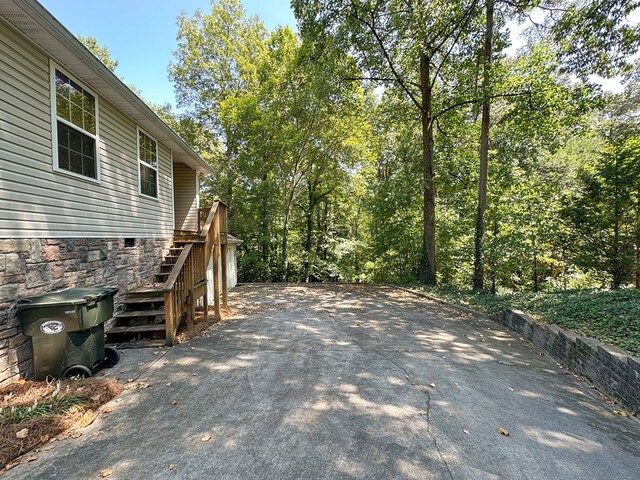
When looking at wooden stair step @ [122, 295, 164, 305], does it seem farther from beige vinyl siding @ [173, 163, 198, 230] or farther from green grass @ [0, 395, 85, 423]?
beige vinyl siding @ [173, 163, 198, 230]

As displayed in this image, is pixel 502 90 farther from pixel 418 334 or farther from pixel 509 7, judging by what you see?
pixel 418 334

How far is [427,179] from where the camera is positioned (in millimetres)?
9688

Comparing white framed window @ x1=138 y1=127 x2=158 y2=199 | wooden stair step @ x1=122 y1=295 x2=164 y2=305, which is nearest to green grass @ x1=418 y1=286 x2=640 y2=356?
wooden stair step @ x1=122 y1=295 x2=164 y2=305

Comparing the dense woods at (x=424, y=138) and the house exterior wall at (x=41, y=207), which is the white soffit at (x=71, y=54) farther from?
the dense woods at (x=424, y=138)

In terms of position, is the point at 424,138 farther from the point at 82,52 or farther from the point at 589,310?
the point at 82,52

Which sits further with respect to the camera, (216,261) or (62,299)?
(216,261)

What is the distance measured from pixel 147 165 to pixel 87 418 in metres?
4.85

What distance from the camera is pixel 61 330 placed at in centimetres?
298

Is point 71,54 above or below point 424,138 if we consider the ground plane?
below

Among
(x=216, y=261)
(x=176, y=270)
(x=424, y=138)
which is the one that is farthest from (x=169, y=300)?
(x=424, y=138)

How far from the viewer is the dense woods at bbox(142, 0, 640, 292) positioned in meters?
7.94

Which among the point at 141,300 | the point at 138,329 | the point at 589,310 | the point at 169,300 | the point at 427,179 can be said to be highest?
the point at 427,179

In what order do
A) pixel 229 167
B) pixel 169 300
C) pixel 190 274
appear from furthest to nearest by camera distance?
pixel 229 167, pixel 190 274, pixel 169 300

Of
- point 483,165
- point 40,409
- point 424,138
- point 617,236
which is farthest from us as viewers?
point 424,138
